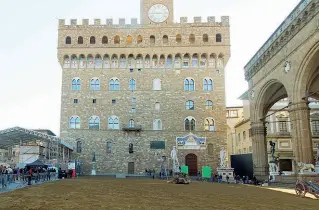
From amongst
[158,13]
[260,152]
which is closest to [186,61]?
[158,13]

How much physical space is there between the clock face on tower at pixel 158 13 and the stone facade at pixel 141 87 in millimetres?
480

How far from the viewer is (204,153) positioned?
3844 cm

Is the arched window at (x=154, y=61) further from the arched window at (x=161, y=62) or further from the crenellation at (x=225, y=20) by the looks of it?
the crenellation at (x=225, y=20)

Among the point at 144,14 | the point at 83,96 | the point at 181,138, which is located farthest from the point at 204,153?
the point at 144,14

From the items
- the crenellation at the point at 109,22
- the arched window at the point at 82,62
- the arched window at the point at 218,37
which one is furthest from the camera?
the crenellation at the point at 109,22

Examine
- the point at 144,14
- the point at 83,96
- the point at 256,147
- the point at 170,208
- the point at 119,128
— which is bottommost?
the point at 170,208

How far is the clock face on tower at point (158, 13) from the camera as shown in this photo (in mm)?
41062

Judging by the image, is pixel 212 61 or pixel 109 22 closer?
pixel 212 61

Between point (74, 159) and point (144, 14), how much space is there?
18.9 m

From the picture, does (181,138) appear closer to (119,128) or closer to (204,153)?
(204,153)

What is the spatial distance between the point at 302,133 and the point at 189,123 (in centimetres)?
2114

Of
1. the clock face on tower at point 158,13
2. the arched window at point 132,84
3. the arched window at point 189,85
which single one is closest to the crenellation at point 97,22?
the clock face on tower at point 158,13

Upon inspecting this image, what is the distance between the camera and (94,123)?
39.0 meters

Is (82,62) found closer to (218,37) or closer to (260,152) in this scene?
(218,37)
